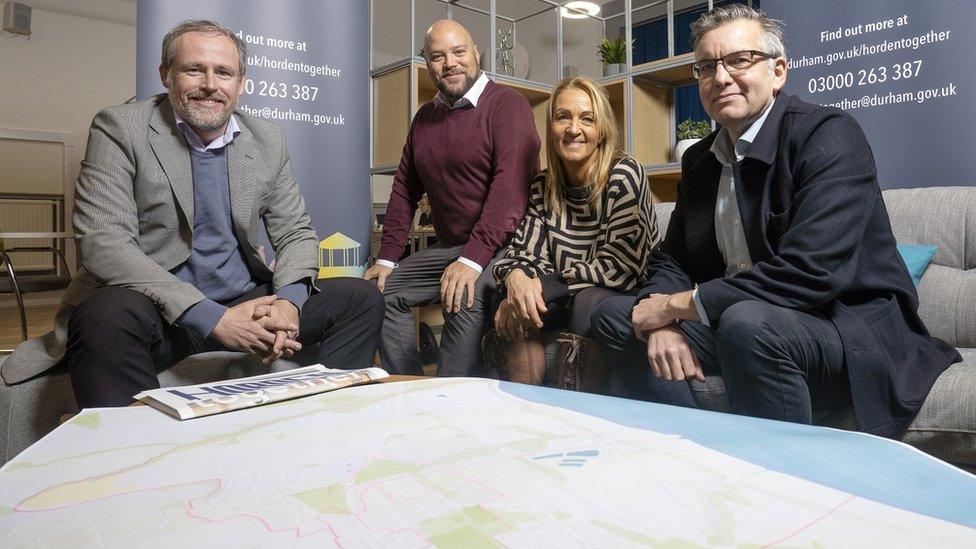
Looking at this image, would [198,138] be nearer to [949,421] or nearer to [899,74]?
[949,421]

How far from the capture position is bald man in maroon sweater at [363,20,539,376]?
2.10m

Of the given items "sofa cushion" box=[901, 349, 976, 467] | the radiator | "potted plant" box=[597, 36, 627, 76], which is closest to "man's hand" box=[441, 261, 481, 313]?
"sofa cushion" box=[901, 349, 976, 467]

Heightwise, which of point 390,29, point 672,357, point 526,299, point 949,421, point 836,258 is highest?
point 390,29

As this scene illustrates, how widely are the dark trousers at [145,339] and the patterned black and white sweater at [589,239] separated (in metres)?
0.46

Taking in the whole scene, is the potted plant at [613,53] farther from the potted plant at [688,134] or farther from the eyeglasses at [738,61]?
the eyeglasses at [738,61]

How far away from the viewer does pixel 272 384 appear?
A: 44.3 inches

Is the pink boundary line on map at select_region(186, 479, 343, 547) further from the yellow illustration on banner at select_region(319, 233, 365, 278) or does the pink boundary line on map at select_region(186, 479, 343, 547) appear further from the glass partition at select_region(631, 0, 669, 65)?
the glass partition at select_region(631, 0, 669, 65)

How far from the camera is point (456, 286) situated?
2076mm

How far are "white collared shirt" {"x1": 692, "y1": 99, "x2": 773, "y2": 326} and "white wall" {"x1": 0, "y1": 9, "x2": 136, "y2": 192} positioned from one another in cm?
765

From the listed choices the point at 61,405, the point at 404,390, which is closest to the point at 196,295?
the point at 61,405

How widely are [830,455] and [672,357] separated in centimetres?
82

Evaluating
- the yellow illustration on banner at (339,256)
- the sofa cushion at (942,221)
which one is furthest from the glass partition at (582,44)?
the sofa cushion at (942,221)

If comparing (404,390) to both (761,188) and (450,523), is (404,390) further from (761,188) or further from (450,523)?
(761,188)

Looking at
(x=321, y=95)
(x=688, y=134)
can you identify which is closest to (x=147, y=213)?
(x=321, y=95)
